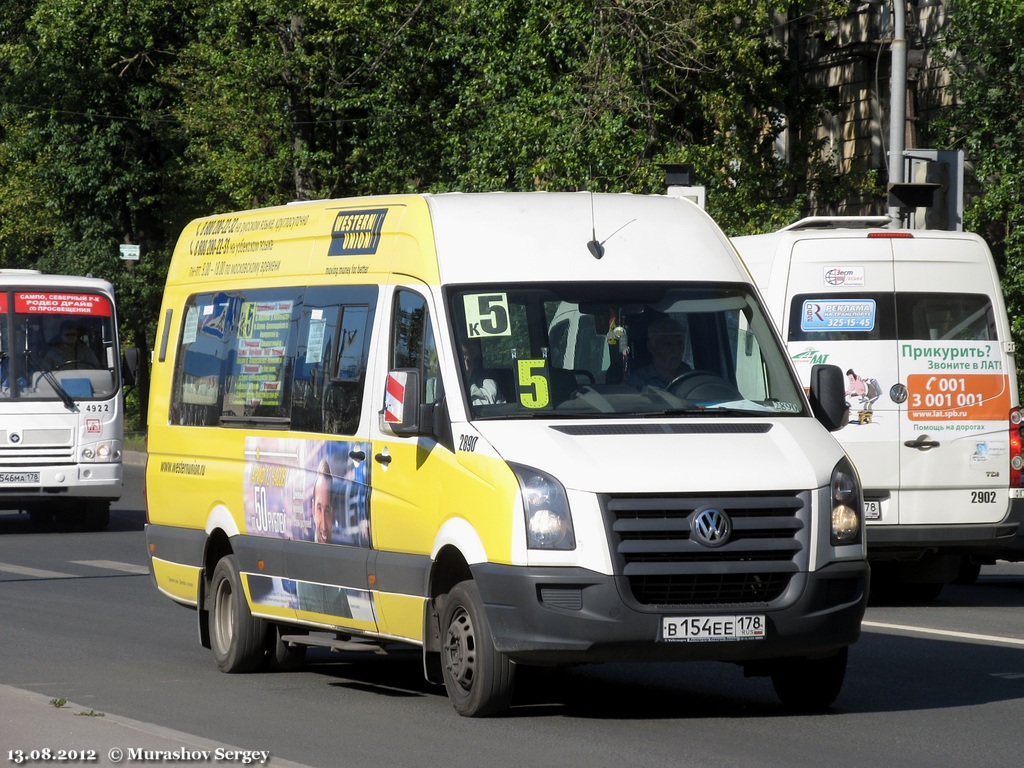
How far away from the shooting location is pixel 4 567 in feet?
55.6

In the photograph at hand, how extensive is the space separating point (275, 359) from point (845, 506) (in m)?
3.49

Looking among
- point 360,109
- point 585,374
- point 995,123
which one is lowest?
point 585,374

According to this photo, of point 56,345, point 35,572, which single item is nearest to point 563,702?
point 35,572

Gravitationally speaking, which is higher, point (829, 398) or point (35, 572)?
point (829, 398)

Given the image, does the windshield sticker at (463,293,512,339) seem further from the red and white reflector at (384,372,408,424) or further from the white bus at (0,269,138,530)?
the white bus at (0,269,138,530)

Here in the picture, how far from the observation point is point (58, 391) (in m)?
21.5

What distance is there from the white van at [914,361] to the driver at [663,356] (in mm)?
4727

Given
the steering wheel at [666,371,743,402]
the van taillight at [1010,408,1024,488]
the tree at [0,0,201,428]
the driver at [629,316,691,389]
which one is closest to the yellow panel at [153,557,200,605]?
the driver at [629,316,691,389]

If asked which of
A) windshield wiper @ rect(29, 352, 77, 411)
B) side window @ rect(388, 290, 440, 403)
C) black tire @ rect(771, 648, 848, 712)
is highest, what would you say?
side window @ rect(388, 290, 440, 403)

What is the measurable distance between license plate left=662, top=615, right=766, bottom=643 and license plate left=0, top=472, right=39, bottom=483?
14746 millimetres

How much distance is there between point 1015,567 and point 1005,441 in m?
4.61

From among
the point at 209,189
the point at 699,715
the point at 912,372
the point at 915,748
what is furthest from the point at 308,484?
the point at 209,189

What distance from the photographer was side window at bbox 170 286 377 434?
30.7 ft

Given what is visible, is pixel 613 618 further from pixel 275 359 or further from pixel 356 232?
pixel 275 359
